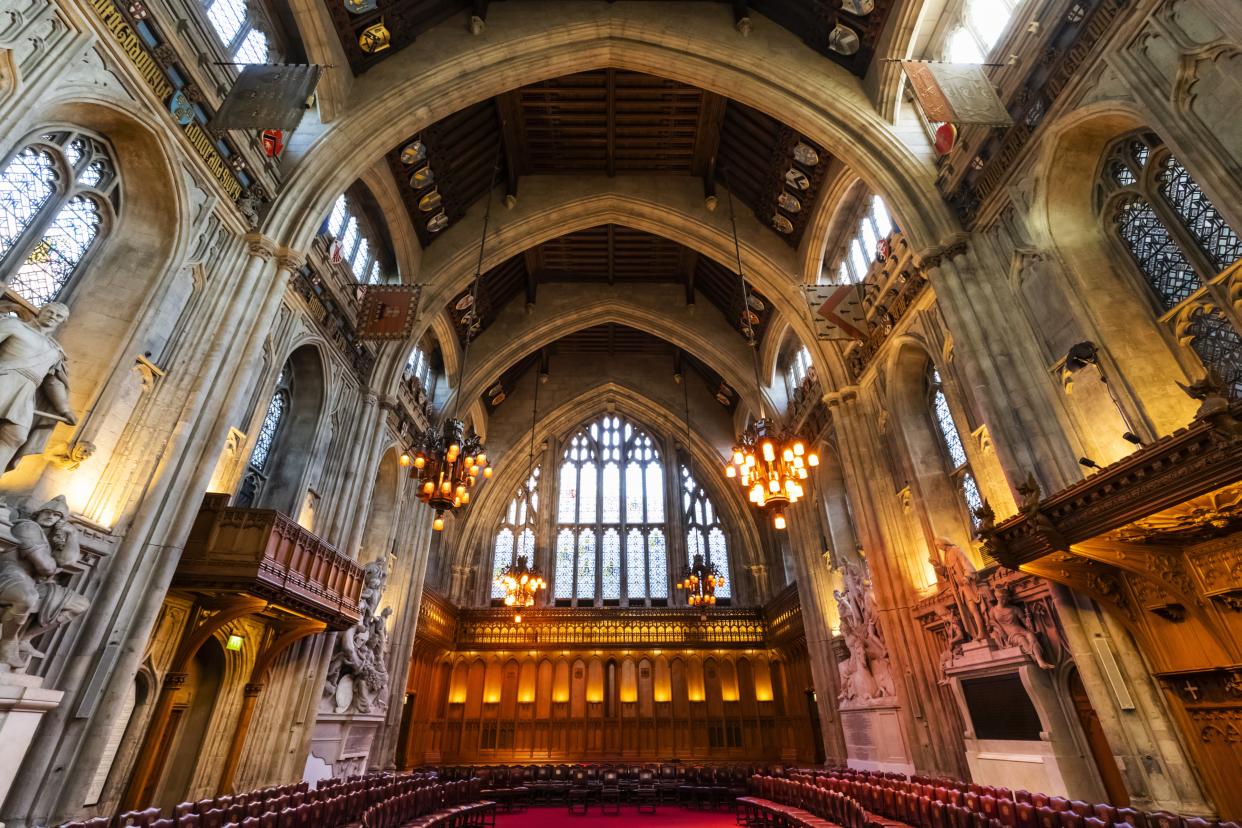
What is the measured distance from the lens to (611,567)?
20.9 m

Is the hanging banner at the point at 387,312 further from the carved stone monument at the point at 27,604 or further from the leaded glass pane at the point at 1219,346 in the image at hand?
the leaded glass pane at the point at 1219,346

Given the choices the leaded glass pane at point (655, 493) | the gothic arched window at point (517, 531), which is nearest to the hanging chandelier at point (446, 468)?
the gothic arched window at point (517, 531)

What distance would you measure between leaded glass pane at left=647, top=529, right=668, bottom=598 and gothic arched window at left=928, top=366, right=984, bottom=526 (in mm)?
11815

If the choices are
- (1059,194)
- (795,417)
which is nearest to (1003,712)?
(1059,194)

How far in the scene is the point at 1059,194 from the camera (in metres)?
7.59

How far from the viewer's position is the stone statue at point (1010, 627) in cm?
784

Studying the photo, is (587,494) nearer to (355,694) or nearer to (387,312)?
(355,694)

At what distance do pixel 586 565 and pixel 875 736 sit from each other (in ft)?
36.7

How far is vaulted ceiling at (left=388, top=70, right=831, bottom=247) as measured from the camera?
1359 centimetres

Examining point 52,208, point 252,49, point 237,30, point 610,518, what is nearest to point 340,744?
point 52,208

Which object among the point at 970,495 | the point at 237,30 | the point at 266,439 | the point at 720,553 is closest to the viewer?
the point at 237,30

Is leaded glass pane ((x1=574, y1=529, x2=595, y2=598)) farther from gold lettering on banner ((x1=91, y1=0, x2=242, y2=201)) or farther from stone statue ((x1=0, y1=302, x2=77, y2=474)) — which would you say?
stone statue ((x1=0, y1=302, x2=77, y2=474))

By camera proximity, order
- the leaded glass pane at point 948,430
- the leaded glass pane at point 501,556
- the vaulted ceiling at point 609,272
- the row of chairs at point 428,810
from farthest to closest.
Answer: the leaded glass pane at point 501,556 → the vaulted ceiling at point 609,272 → the leaded glass pane at point 948,430 → the row of chairs at point 428,810

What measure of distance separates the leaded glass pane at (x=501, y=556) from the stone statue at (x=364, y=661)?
7.44m
